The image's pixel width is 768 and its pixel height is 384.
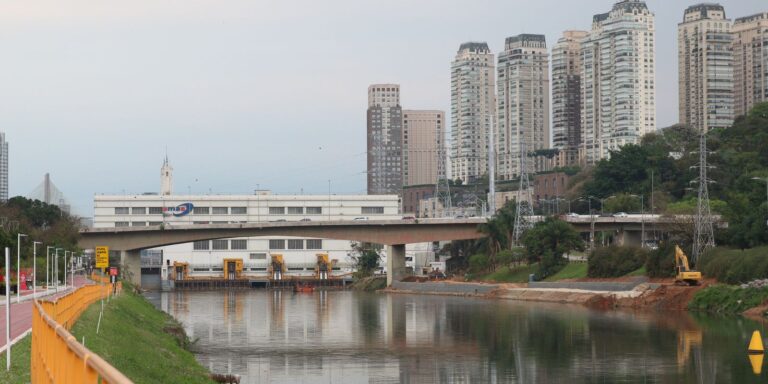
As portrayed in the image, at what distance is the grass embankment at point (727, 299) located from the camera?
240ft

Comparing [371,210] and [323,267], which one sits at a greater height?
[371,210]

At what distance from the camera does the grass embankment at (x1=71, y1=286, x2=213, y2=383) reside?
30.5 m

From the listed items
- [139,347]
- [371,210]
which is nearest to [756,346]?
[139,347]

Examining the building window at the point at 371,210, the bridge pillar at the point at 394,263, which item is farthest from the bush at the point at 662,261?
the building window at the point at 371,210

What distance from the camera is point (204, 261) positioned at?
176250mm

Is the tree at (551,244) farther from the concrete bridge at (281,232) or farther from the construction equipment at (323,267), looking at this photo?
the construction equipment at (323,267)

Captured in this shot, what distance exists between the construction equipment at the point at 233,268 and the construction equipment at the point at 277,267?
439 centimetres

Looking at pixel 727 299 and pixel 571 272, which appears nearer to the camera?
pixel 727 299

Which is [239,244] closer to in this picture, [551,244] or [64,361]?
[551,244]

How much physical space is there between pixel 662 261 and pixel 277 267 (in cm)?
8930

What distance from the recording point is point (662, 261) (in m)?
93.7

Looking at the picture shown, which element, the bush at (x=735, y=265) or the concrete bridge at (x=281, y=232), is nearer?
the bush at (x=735, y=265)

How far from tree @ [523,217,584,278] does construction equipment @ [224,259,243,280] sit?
63.8 meters

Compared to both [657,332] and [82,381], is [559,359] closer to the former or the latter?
[657,332]
